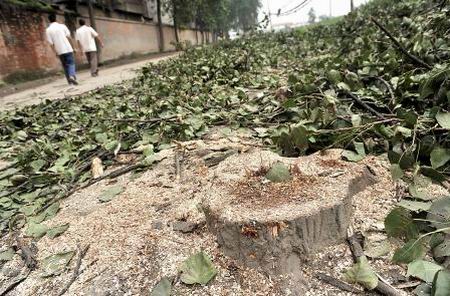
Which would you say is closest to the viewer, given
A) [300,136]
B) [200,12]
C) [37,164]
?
[300,136]

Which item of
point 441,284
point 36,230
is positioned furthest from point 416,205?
point 36,230

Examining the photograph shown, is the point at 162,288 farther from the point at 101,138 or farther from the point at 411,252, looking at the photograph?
the point at 101,138

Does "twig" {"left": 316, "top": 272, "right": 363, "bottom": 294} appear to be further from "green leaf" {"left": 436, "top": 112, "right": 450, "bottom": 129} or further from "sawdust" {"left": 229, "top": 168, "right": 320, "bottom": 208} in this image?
"green leaf" {"left": 436, "top": 112, "right": 450, "bottom": 129}

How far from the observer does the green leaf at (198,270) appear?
5.09 feet

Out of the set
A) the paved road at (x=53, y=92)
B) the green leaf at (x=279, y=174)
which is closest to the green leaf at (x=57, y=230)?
the green leaf at (x=279, y=174)

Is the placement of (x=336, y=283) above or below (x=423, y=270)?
below

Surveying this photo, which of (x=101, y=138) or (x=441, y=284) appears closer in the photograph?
(x=441, y=284)

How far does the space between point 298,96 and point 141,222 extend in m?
1.62

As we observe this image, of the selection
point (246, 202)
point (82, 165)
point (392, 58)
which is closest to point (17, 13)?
point (82, 165)

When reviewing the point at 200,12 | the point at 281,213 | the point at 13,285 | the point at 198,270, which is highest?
the point at 200,12

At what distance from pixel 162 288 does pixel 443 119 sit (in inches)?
59.3

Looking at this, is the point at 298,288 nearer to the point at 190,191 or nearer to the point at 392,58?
the point at 190,191

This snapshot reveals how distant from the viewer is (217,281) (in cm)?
156

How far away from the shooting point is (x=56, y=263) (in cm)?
189
